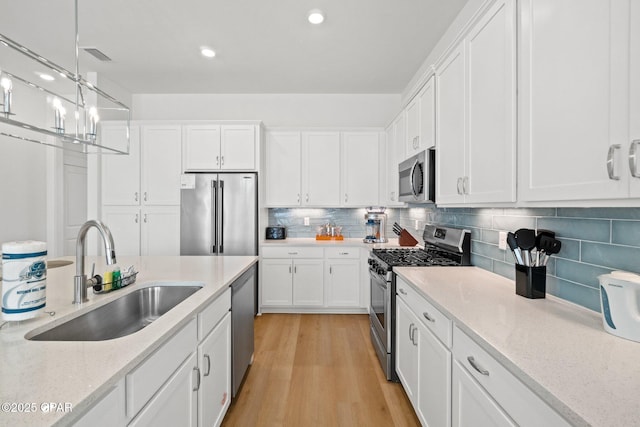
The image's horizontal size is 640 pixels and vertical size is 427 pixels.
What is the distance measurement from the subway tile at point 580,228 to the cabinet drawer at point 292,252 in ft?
8.37

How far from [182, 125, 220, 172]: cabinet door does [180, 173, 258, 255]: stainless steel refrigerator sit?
Answer: 0.56 ft

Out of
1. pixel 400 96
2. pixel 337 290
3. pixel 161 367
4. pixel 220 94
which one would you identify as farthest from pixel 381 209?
pixel 161 367

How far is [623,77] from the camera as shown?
85 centimetres

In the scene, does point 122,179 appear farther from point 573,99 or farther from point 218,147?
point 573,99

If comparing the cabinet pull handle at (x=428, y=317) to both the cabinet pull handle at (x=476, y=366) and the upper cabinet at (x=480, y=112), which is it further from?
Result: the upper cabinet at (x=480, y=112)

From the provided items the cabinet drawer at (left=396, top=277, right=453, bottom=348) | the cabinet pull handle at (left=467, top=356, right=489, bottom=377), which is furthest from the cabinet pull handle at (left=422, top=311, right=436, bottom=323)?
the cabinet pull handle at (left=467, top=356, right=489, bottom=377)

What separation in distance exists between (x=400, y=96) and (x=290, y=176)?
1968mm

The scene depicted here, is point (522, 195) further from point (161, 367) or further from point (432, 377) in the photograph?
point (161, 367)

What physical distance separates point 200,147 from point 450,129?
2.96m

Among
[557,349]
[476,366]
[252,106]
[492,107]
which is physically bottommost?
[476,366]

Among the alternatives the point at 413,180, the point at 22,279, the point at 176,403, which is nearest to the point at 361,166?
the point at 413,180

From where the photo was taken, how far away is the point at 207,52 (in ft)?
10.1

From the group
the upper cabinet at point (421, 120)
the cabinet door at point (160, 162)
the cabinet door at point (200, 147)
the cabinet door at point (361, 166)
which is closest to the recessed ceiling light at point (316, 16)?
the upper cabinet at point (421, 120)

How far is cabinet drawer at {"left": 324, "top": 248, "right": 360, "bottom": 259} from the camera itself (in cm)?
373
